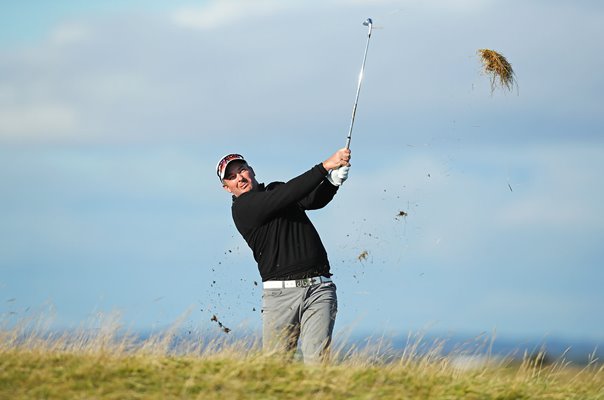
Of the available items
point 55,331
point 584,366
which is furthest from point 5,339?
point 584,366

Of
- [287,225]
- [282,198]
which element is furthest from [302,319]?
[282,198]

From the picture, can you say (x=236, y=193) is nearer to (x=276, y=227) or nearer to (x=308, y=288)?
(x=276, y=227)

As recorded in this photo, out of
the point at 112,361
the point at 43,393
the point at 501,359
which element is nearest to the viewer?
the point at 43,393

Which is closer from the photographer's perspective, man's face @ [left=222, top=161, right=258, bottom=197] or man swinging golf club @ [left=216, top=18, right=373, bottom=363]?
man swinging golf club @ [left=216, top=18, right=373, bottom=363]

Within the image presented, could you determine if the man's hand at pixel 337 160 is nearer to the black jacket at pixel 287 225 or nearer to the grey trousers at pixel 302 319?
the black jacket at pixel 287 225

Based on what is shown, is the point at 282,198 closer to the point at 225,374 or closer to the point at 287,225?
the point at 287,225

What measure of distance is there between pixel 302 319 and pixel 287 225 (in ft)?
3.20

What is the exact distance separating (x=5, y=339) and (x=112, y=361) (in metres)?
1.71

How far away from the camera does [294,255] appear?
998 centimetres

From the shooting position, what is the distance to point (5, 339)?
1065cm

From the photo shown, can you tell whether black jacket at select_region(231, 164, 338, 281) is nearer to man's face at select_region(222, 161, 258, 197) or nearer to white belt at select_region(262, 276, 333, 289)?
white belt at select_region(262, 276, 333, 289)

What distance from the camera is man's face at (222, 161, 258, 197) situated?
411 inches

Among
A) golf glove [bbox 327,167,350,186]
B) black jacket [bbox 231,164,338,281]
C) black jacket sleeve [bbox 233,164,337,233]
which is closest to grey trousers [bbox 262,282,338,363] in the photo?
black jacket [bbox 231,164,338,281]

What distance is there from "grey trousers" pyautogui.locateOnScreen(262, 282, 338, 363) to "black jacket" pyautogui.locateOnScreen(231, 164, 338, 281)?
176 millimetres
